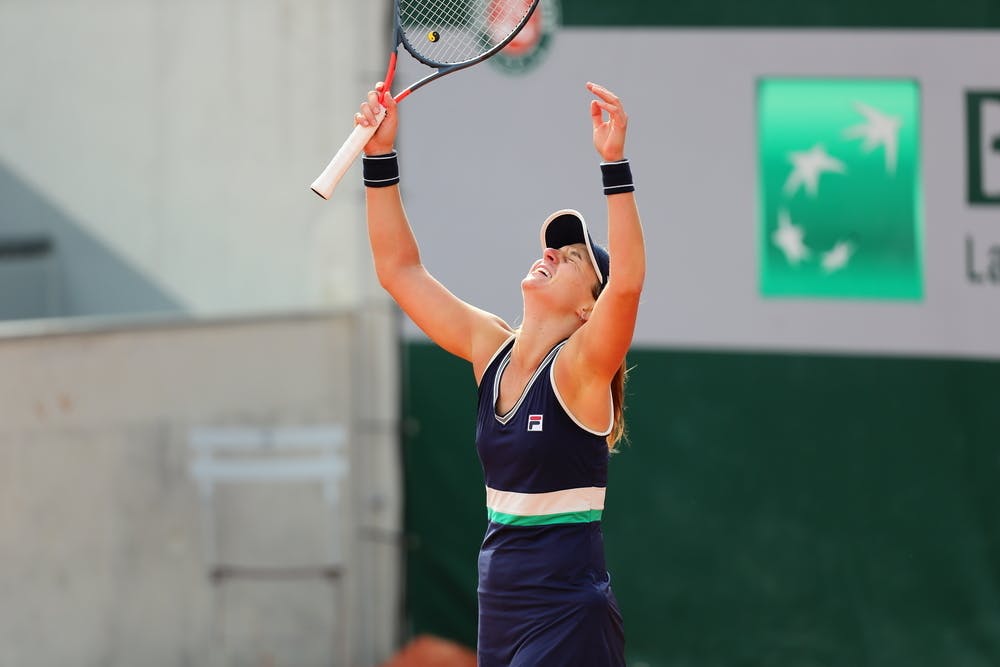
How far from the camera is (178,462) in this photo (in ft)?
19.8

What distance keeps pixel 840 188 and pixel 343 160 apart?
3.46 metres

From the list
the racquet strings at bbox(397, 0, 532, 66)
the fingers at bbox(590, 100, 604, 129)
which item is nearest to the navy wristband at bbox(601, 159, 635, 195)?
the fingers at bbox(590, 100, 604, 129)

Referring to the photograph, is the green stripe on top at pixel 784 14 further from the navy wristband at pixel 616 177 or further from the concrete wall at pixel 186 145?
the navy wristband at pixel 616 177

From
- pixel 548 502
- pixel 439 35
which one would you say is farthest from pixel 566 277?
pixel 439 35

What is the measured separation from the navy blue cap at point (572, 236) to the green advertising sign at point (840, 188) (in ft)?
9.73

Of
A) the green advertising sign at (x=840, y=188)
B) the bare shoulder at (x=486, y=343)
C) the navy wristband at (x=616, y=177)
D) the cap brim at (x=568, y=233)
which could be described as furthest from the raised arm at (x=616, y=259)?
the green advertising sign at (x=840, y=188)

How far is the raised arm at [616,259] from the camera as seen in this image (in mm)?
2896

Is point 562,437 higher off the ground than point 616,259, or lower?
lower

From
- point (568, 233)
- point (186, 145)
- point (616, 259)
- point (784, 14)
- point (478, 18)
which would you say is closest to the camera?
point (616, 259)

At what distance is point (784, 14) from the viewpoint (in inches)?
241

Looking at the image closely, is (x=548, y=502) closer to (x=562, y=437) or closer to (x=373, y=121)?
(x=562, y=437)

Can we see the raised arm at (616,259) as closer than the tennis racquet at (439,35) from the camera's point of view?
Yes

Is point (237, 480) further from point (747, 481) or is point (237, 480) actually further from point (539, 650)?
point (539, 650)

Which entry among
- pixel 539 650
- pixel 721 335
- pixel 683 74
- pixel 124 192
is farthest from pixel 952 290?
pixel 124 192
